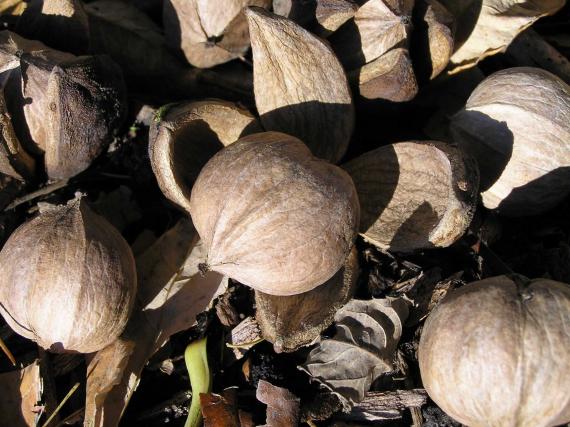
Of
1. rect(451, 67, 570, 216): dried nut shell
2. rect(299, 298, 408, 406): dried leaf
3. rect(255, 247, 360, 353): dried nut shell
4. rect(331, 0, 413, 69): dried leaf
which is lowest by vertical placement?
rect(299, 298, 408, 406): dried leaf

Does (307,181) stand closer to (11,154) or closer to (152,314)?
(152,314)

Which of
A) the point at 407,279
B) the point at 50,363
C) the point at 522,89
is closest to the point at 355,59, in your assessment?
the point at 522,89

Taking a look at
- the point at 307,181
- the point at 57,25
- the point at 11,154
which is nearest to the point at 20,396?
the point at 11,154

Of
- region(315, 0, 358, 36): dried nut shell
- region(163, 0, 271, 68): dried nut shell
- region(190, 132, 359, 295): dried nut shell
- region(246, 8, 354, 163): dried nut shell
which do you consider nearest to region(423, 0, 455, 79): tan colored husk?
region(315, 0, 358, 36): dried nut shell

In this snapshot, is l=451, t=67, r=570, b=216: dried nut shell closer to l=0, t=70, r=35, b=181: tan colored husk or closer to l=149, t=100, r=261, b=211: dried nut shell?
l=149, t=100, r=261, b=211: dried nut shell

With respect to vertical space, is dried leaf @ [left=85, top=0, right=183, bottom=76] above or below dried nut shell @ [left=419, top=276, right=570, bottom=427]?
above

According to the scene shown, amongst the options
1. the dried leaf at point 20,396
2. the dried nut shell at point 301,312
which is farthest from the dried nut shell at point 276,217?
the dried leaf at point 20,396

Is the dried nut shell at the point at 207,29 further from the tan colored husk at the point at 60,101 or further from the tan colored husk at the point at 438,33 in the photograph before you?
the tan colored husk at the point at 438,33
